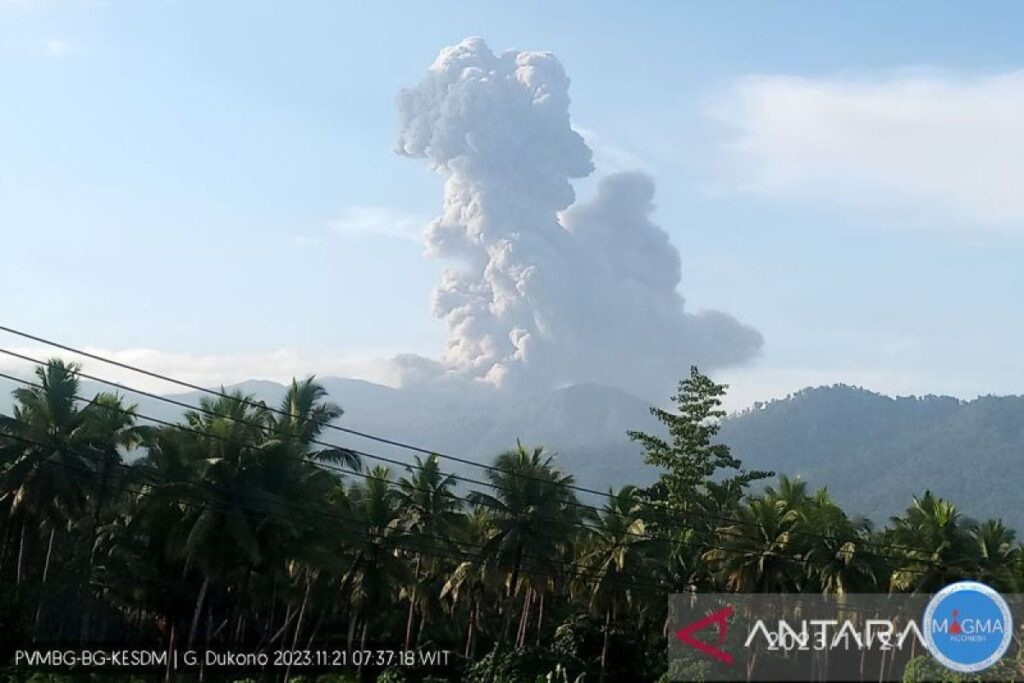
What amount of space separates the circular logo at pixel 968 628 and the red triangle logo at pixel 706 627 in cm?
2037

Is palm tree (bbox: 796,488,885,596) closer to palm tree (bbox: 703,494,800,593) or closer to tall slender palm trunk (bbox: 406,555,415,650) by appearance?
palm tree (bbox: 703,494,800,593)

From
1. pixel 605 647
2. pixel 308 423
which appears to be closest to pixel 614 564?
pixel 605 647

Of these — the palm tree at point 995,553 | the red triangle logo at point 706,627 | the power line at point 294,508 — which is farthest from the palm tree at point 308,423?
the palm tree at point 995,553

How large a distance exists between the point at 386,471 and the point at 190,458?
14.7 m

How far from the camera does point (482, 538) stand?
6900cm

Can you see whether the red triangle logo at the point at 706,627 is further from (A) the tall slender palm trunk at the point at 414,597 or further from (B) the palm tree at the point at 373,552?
(B) the palm tree at the point at 373,552

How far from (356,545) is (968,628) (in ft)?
91.7

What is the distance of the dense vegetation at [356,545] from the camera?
4991cm

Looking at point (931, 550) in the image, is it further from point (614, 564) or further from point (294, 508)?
point (294, 508)

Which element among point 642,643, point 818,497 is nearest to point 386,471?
point 642,643

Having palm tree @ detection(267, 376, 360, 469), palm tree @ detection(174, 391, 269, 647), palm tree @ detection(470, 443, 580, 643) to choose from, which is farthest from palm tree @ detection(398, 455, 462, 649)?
palm tree @ detection(174, 391, 269, 647)

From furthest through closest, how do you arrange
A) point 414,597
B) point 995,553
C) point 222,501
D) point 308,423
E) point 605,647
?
point 995,553
point 605,647
point 414,597
point 308,423
point 222,501

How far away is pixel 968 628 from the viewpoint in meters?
43.8

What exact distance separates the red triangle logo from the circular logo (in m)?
20.4
